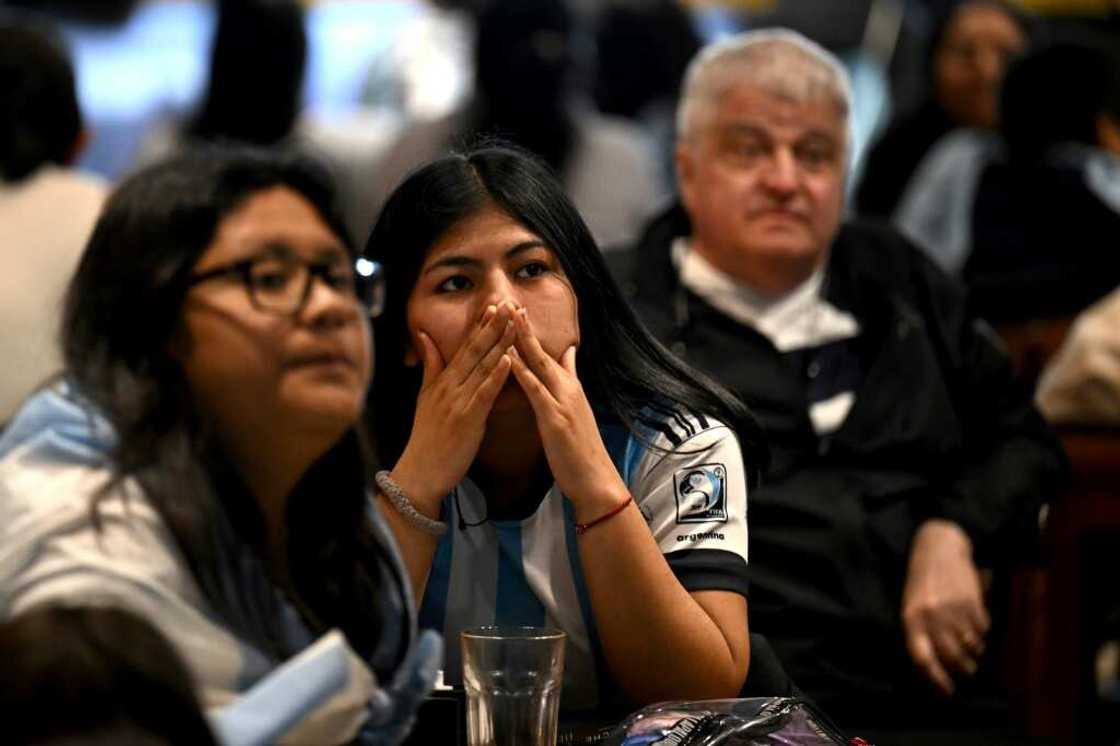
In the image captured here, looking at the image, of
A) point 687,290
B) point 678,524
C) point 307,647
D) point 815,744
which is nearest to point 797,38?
point 687,290

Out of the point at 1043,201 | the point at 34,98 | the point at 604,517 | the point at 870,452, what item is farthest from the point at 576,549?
the point at 1043,201

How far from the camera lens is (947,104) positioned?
16.7 ft

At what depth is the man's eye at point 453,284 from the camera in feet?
5.14

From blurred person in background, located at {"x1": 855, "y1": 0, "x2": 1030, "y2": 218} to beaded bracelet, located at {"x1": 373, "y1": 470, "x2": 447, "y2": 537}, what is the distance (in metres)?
3.54

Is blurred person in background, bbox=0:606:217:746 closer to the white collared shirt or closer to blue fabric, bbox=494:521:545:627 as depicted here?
blue fabric, bbox=494:521:545:627

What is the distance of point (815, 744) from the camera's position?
1.51 metres

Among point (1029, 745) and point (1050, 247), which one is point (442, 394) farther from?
point (1050, 247)

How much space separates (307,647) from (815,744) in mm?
454

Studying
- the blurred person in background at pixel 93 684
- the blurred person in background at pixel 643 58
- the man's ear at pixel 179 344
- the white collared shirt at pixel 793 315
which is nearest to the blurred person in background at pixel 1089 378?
the white collared shirt at pixel 793 315

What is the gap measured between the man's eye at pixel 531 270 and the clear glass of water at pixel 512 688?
1.05 ft

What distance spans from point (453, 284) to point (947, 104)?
3786 millimetres

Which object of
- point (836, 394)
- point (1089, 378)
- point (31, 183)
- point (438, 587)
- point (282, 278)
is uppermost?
point (282, 278)

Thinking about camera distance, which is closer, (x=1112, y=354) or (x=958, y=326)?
(x=958, y=326)

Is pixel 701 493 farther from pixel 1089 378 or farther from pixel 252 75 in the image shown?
pixel 252 75
